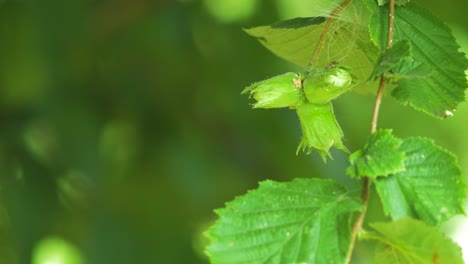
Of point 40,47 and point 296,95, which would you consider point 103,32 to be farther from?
point 296,95

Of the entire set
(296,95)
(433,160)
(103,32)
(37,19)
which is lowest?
(433,160)

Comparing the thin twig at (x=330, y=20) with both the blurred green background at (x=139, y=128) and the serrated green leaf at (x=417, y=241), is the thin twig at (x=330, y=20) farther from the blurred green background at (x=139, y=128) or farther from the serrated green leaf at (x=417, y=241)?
the blurred green background at (x=139, y=128)

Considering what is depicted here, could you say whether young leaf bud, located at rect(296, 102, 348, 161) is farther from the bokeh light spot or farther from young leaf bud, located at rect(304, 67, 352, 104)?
the bokeh light spot

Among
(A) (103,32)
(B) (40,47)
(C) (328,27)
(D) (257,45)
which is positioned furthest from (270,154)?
(C) (328,27)

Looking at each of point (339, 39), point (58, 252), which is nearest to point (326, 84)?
point (339, 39)

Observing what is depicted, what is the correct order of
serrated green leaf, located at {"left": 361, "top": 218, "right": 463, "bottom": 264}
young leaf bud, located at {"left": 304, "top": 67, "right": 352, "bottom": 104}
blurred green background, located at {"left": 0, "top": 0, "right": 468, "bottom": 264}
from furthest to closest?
blurred green background, located at {"left": 0, "top": 0, "right": 468, "bottom": 264}, young leaf bud, located at {"left": 304, "top": 67, "right": 352, "bottom": 104}, serrated green leaf, located at {"left": 361, "top": 218, "right": 463, "bottom": 264}

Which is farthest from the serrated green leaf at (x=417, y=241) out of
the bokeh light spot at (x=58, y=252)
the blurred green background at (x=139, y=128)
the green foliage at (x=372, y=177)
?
the bokeh light spot at (x=58, y=252)

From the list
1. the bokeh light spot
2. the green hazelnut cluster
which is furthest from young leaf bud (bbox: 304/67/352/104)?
the bokeh light spot
